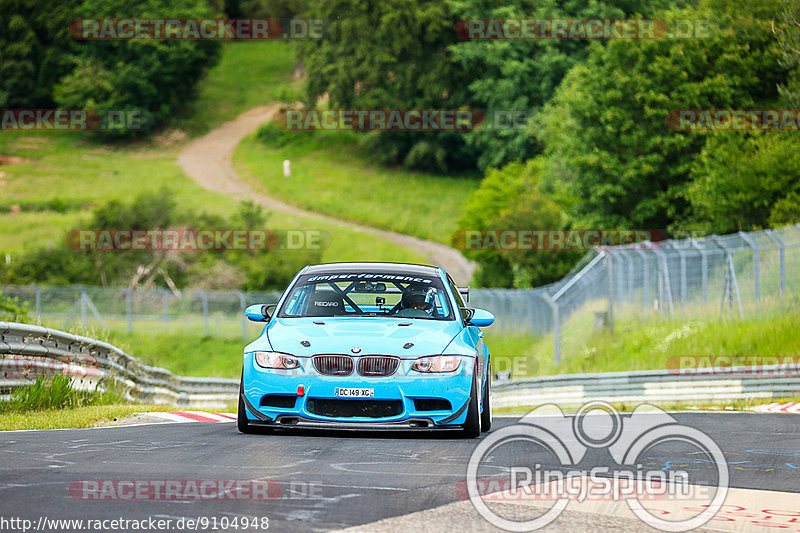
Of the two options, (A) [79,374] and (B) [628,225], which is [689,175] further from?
(A) [79,374]

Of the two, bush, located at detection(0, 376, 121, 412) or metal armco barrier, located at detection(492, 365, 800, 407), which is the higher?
bush, located at detection(0, 376, 121, 412)

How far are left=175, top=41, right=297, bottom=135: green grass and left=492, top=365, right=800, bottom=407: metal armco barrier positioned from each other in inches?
3044

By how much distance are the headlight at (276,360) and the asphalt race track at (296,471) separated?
602 millimetres

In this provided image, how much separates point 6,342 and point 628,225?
43182mm

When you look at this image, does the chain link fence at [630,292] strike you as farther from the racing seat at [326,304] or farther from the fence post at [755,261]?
the racing seat at [326,304]

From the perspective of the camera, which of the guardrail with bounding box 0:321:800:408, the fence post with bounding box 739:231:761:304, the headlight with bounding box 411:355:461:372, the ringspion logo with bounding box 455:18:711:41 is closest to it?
the headlight with bounding box 411:355:461:372

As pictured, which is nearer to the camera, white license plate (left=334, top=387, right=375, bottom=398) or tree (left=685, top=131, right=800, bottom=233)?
white license plate (left=334, top=387, right=375, bottom=398)

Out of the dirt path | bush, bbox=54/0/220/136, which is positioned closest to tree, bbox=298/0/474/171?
the dirt path

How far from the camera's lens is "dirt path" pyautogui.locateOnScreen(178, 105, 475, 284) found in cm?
7088

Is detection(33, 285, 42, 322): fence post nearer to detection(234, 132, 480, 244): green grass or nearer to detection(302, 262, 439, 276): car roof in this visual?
detection(302, 262, 439, 276): car roof

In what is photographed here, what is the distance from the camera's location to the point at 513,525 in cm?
621

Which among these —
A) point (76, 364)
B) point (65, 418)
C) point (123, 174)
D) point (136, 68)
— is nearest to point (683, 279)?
point (76, 364)

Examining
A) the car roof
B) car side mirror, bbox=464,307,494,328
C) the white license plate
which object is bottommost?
the white license plate

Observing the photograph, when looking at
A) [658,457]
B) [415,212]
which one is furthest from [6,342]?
[415,212]
